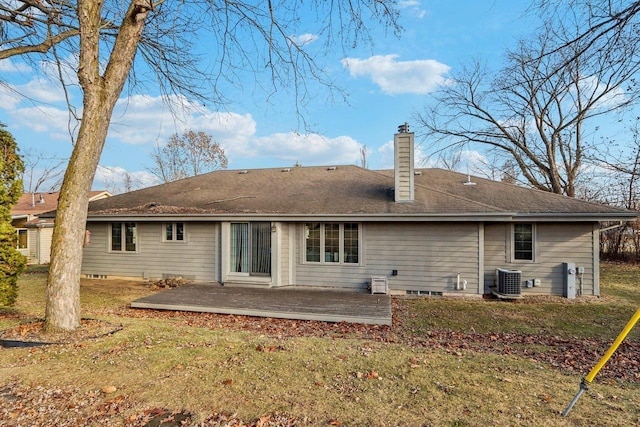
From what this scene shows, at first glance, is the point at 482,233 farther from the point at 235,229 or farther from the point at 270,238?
the point at 235,229

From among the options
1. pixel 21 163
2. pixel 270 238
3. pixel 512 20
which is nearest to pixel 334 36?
pixel 512 20

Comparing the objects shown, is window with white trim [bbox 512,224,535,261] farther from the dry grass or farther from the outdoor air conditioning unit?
the dry grass

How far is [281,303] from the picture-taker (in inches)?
304

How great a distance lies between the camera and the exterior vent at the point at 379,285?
9.04m

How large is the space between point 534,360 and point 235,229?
8.11m

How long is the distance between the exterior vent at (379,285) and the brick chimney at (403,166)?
7.86ft

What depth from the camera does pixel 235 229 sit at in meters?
10.2

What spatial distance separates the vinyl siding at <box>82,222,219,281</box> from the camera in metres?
10.6

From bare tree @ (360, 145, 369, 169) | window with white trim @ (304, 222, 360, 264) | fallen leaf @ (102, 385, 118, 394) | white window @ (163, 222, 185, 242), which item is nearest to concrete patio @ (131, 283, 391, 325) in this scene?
window with white trim @ (304, 222, 360, 264)

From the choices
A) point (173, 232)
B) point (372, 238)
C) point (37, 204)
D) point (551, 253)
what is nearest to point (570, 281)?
point (551, 253)

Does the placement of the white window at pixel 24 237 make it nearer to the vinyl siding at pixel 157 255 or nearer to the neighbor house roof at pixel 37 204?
the neighbor house roof at pixel 37 204

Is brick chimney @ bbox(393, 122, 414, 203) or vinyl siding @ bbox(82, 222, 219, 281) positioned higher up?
brick chimney @ bbox(393, 122, 414, 203)

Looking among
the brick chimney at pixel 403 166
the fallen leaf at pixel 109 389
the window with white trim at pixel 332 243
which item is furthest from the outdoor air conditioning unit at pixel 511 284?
the fallen leaf at pixel 109 389

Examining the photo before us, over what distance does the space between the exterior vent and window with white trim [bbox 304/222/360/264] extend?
2.74 ft
